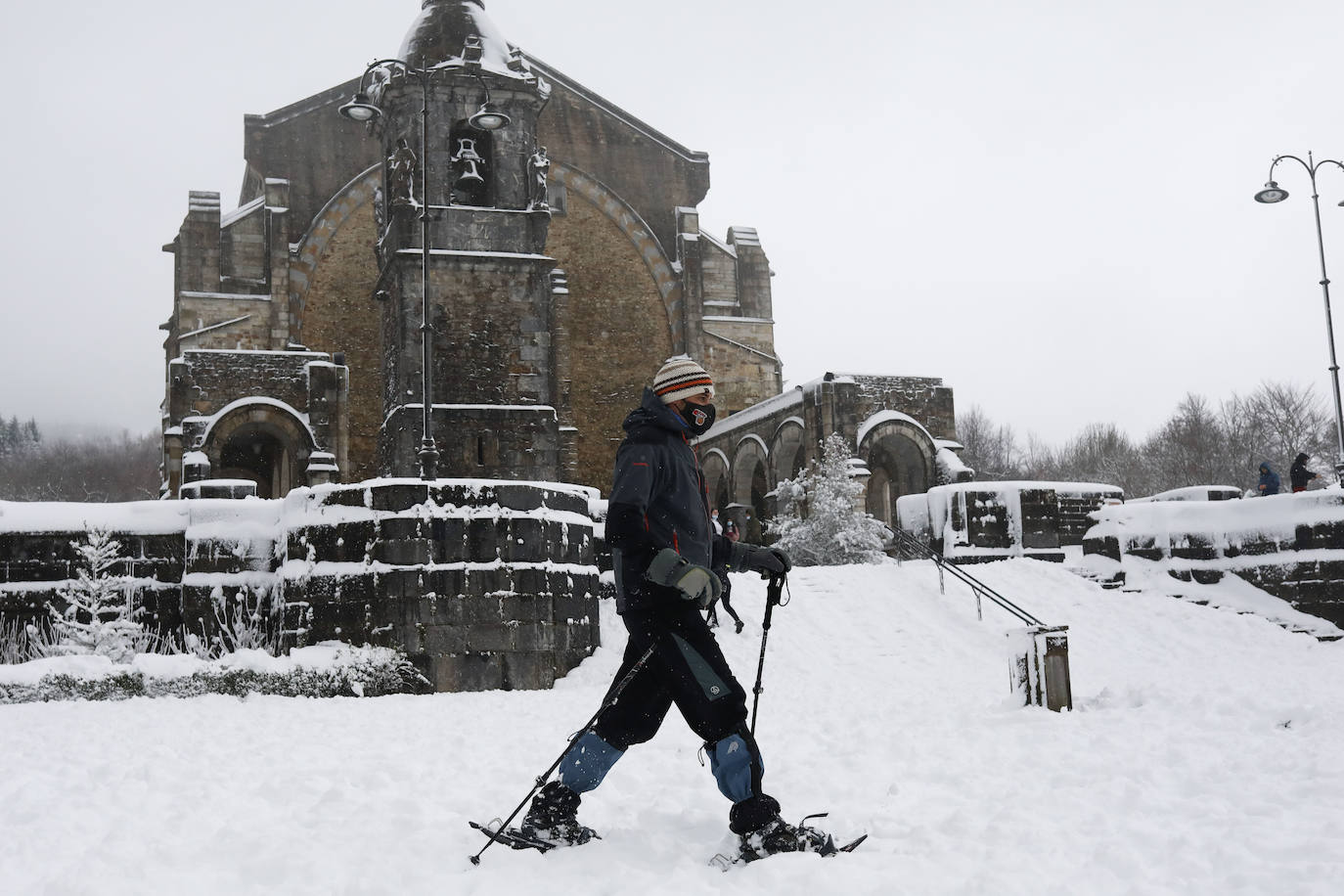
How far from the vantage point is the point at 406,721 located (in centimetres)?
796

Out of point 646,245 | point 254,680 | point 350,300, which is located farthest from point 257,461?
point 254,680

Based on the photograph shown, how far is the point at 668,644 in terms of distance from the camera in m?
4.41

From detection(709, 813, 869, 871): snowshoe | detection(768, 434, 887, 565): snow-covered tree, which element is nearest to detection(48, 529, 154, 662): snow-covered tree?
detection(709, 813, 869, 871): snowshoe

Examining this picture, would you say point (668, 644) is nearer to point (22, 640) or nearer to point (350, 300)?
point (22, 640)

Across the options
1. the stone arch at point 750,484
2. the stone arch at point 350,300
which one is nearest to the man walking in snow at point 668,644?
the stone arch at point 750,484

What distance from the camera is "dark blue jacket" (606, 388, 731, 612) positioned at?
4480mm

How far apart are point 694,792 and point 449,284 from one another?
15.8 metres

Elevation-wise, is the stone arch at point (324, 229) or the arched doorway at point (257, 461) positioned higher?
the stone arch at point (324, 229)

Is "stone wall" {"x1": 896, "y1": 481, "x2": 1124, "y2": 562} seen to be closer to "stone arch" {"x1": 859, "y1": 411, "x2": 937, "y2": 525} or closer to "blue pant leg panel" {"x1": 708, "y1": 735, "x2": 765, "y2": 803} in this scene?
"stone arch" {"x1": 859, "y1": 411, "x2": 937, "y2": 525}

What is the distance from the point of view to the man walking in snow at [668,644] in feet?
13.9

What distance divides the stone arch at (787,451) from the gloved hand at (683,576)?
65.5ft

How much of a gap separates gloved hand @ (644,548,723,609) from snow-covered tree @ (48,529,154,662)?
693cm

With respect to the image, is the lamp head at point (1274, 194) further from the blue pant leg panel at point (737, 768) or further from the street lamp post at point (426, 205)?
the blue pant leg panel at point (737, 768)

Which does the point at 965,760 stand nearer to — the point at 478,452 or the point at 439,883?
the point at 439,883
